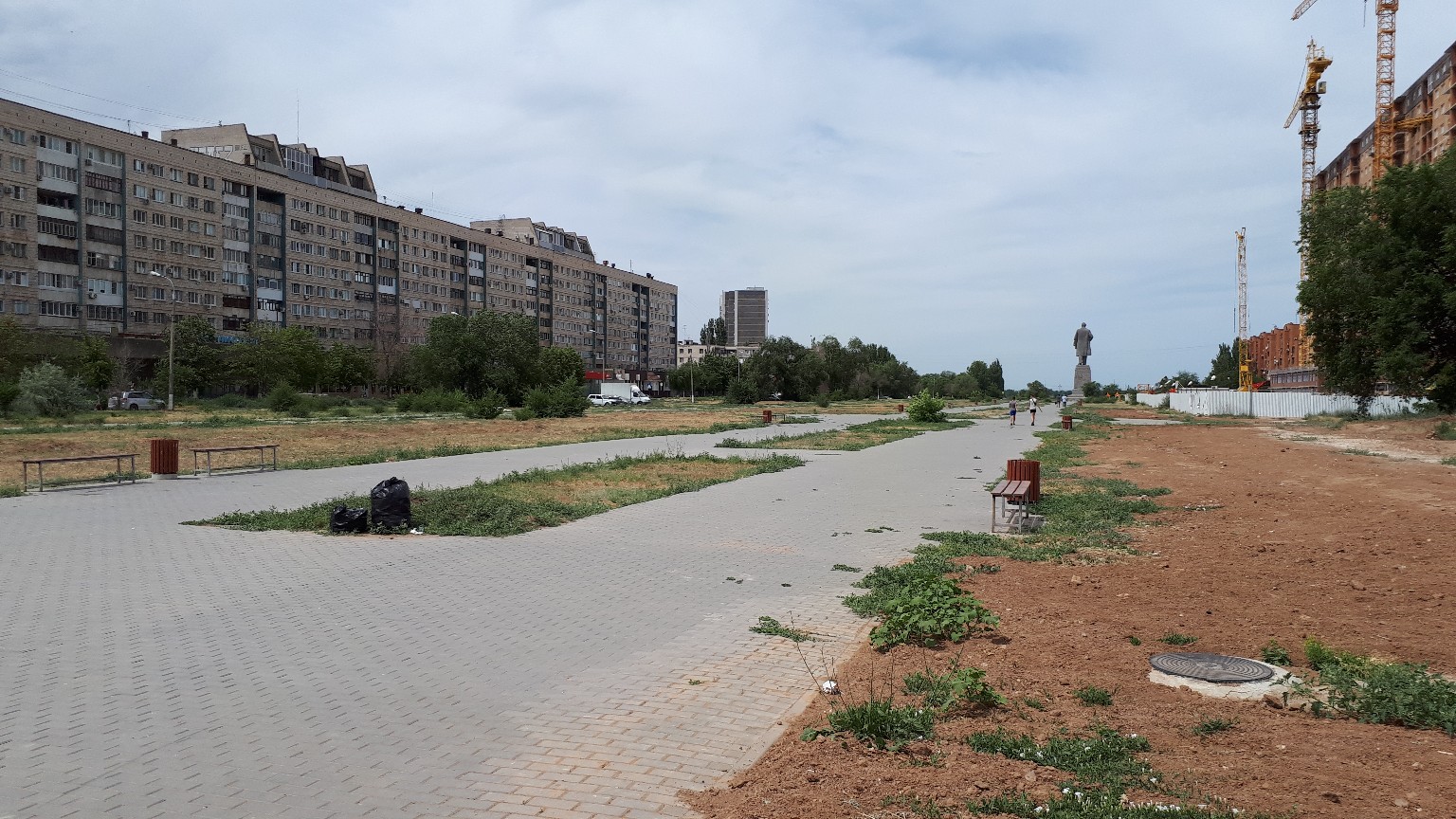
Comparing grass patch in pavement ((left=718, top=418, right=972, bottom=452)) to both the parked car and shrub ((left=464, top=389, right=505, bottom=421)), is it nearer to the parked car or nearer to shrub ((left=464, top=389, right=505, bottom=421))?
shrub ((left=464, top=389, right=505, bottom=421))

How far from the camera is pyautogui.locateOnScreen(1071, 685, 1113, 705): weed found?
4.99m

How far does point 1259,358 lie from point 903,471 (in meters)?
160

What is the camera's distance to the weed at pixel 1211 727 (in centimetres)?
449

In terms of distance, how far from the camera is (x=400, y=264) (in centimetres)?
10200

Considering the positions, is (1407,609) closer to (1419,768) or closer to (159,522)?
(1419,768)

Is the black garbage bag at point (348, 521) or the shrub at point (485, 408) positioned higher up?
the shrub at point (485, 408)

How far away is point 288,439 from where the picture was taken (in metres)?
32.4

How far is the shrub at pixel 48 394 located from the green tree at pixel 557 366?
32.2m

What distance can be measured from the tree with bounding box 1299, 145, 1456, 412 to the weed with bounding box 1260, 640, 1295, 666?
36.3m

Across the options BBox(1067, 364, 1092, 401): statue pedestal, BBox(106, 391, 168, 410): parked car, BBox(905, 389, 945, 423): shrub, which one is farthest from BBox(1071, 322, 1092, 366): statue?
BBox(106, 391, 168, 410): parked car

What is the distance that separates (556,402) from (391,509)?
43194 millimetres

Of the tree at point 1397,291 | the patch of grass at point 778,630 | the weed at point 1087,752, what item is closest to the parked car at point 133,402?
the patch of grass at point 778,630

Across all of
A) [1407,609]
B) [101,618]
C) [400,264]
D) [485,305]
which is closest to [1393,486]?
[1407,609]

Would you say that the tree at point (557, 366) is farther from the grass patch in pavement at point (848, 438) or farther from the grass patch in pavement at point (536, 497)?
the grass patch in pavement at point (536, 497)
